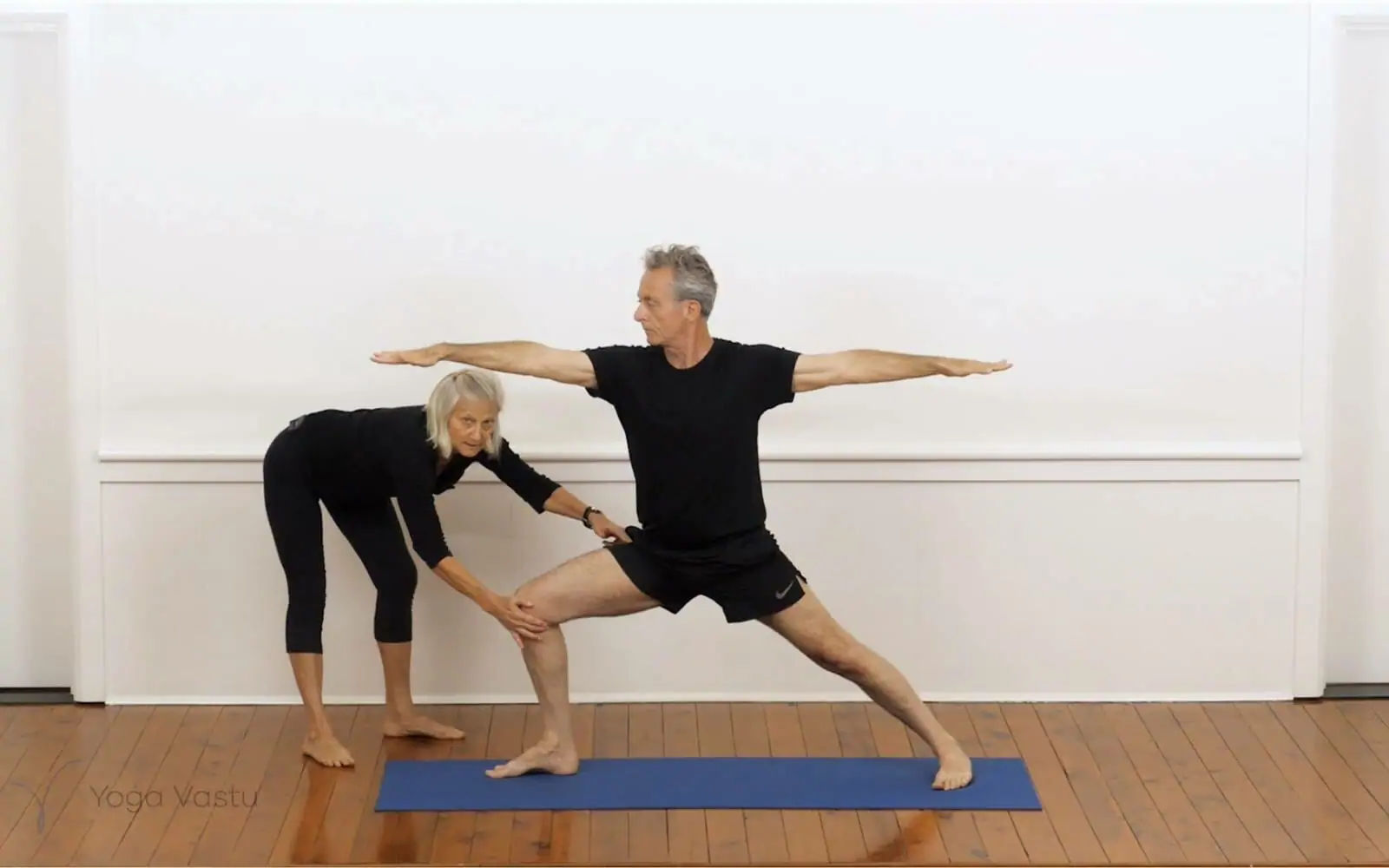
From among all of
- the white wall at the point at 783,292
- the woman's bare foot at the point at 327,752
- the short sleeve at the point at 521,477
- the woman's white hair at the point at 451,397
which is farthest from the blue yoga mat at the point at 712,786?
the woman's white hair at the point at 451,397

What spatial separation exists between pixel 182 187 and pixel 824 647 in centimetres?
219

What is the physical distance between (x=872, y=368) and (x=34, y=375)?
8.11 ft

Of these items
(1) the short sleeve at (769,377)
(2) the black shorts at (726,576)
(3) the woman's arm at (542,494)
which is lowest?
(2) the black shorts at (726,576)

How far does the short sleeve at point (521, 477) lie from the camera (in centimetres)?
421

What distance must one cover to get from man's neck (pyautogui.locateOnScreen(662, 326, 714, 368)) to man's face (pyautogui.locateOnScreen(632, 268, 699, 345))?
0.02 meters

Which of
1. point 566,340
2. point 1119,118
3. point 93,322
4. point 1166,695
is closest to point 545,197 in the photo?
point 566,340

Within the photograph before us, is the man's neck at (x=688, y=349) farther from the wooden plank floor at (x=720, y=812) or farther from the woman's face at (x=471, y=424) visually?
the wooden plank floor at (x=720, y=812)

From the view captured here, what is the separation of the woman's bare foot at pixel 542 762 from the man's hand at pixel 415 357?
1.02m

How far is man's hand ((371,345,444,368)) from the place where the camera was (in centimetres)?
376

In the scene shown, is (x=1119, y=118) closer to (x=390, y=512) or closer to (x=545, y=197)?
(x=545, y=197)

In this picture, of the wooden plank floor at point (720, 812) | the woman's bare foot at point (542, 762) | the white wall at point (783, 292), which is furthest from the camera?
the white wall at point (783, 292)

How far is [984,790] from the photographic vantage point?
403 centimetres

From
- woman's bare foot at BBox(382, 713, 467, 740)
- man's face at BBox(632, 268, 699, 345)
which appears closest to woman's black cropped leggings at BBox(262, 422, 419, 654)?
woman's bare foot at BBox(382, 713, 467, 740)

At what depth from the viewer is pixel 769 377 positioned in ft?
12.9
